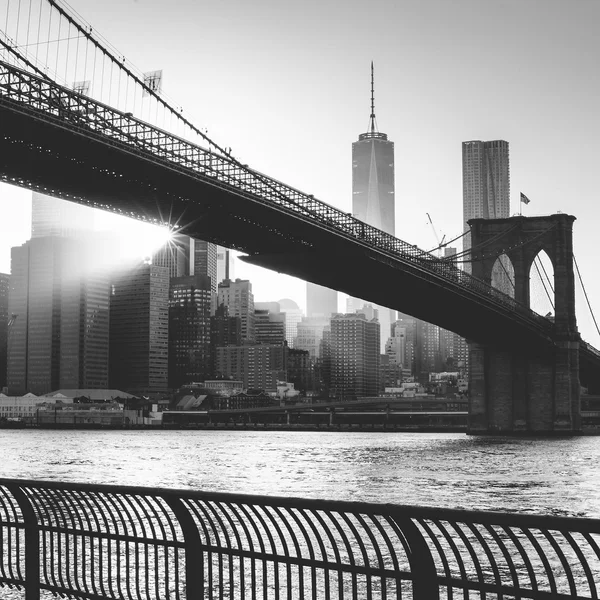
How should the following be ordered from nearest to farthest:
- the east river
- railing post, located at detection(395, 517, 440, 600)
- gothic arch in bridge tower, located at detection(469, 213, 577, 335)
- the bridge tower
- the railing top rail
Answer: the railing top rail < railing post, located at detection(395, 517, 440, 600) < the east river < the bridge tower < gothic arch in bridge tower, located at detection(469, 213, 577, 335)

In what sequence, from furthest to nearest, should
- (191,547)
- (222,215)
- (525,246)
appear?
(525,246), (222,215), (191,547)

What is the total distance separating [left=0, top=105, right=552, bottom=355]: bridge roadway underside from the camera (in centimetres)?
3594

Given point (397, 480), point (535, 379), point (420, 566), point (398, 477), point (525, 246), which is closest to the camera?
point (420, 566)

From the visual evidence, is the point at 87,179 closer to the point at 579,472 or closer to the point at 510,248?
the point at 579,472

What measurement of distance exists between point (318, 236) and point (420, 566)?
4530cm

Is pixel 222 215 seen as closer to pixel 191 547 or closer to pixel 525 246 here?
pixel 191 547

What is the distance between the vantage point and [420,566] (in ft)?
15.0

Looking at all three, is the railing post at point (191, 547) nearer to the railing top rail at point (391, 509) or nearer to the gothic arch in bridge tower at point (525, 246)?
the railing top rail at point (391, 509)

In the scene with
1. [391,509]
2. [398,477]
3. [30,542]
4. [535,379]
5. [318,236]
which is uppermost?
[318,236]

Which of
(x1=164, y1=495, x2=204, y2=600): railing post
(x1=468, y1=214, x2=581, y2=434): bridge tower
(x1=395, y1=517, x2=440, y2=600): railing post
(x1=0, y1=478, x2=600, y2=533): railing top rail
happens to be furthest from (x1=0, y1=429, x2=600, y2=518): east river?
(x1=468, y1=214, x2=581, y2=434): bridge tower

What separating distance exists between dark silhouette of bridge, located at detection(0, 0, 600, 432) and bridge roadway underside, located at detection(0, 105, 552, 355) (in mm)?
65

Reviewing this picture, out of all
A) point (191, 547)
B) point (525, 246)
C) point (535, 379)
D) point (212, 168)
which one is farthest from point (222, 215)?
point (525, 246)

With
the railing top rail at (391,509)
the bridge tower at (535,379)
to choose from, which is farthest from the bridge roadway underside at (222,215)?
the railing top rail at (391,509)

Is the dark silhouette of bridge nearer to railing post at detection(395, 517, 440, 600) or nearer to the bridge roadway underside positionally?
the bridge roadway underside
